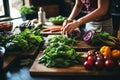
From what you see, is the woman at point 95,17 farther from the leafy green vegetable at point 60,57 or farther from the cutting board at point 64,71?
the cutting board at point 64,71

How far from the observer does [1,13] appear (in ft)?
11.0

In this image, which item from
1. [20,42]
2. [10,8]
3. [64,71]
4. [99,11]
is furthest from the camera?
[10,8]

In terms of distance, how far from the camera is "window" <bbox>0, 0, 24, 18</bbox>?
334 cm

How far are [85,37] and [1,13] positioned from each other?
67.8 inches

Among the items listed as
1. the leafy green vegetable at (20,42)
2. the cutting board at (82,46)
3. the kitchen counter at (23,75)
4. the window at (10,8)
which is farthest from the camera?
the window at (10,8)

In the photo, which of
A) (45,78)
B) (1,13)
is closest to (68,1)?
(1,13)

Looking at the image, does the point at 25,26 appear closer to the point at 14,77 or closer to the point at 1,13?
the point at 14,77

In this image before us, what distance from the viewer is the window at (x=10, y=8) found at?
334cm

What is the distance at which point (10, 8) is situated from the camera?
11.2ft

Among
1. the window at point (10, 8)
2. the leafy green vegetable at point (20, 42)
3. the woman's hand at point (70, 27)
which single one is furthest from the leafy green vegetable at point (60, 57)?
the window at point (10, 8)

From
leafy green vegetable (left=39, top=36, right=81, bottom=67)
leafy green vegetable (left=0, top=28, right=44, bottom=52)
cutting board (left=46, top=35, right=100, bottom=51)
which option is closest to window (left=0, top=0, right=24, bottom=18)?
leafy green vegetable (left=0, top=28, right=44, bottom=52)

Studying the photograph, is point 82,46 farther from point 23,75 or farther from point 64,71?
point 23,75

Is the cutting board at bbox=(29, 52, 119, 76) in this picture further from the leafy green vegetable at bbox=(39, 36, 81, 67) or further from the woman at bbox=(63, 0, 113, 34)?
the woman at bbox=(63, 0, 113, 34)

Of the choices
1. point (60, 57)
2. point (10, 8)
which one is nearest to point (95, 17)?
point (60, 57)
